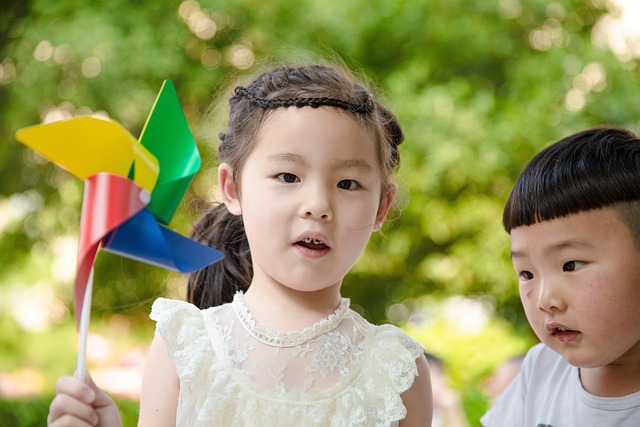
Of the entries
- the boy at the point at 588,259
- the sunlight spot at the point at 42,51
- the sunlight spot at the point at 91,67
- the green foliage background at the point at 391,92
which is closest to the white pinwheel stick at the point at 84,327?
the boy at the point at 588,259

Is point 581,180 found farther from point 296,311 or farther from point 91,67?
point 91,67

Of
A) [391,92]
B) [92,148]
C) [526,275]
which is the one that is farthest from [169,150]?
[391,92]

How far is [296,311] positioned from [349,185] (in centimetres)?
25

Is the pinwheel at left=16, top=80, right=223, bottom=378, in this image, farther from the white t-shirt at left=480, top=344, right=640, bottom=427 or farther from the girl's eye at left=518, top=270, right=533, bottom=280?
the white t-shirt at left=480, top=344, right=640, bottom=427

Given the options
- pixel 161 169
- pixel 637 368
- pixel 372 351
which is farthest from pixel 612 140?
pixel 161 169

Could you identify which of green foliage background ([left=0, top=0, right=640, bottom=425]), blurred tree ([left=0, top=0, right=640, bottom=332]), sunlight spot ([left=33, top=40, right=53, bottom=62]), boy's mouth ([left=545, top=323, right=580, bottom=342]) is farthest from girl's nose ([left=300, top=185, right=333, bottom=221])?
sunlight spot ([left=33, top=40, right=53, bottom=62])

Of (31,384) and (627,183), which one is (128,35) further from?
(627,183)

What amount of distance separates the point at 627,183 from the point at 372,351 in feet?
1.89

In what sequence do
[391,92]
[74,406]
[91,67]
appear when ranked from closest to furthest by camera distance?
[74,406], [391,92], [91,67]

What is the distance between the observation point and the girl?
1.52 m

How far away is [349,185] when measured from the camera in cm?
158

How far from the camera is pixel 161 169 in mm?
1556

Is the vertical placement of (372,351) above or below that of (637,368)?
below

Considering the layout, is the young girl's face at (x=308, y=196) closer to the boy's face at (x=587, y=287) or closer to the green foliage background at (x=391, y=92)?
the boy's face at (x=587, y=287)
